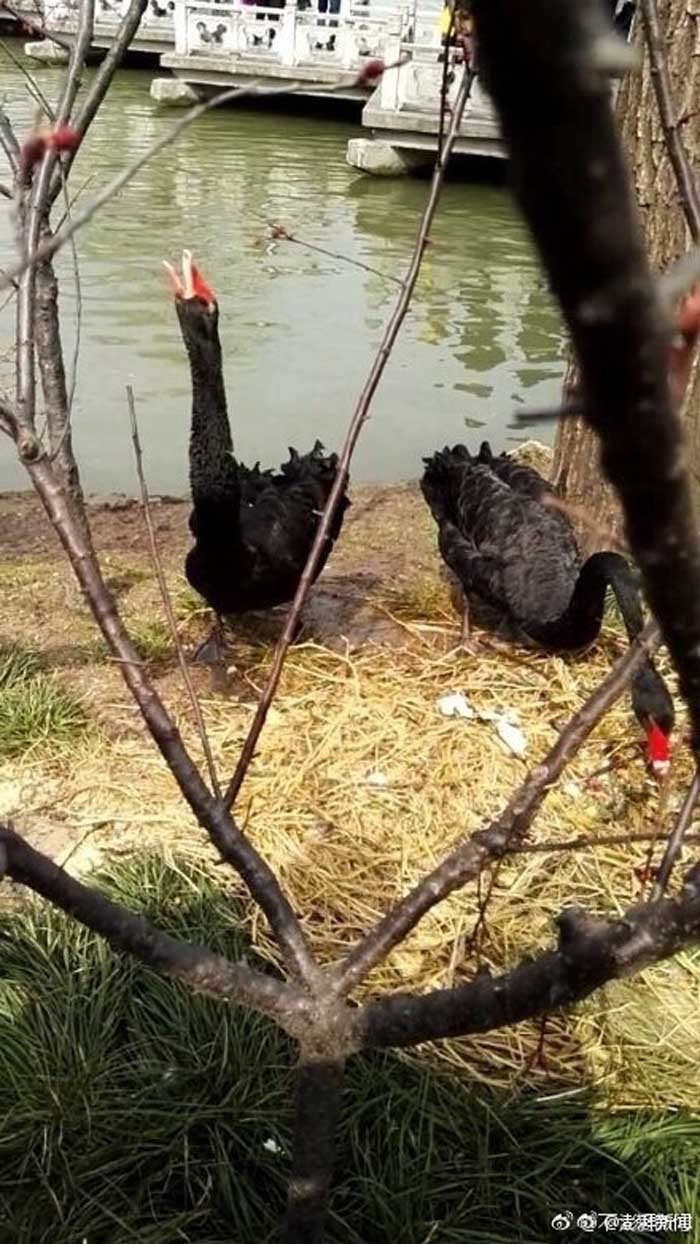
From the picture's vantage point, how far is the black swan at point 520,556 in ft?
11.8

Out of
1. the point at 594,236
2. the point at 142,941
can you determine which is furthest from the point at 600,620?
the point at 594,236

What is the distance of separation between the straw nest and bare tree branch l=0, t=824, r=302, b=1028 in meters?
0.69

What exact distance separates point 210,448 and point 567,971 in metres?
2.66

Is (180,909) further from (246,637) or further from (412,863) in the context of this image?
(246,637)

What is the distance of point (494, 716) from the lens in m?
3.60

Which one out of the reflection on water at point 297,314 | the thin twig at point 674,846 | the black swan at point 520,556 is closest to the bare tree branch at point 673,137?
the thin twig at point 674,846

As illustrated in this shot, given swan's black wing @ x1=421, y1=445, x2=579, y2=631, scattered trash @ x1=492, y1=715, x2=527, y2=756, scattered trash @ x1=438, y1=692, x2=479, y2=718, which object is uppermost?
swan's black wing @ x1=421, y1=445, x2=579, y2=631

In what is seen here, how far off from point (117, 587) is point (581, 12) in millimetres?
4139

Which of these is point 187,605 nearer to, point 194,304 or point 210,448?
point 210,448

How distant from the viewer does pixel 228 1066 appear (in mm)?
2252

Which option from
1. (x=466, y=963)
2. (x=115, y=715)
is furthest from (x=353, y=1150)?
(x=115, y=715)

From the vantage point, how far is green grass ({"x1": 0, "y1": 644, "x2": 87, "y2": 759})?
3.26 meters

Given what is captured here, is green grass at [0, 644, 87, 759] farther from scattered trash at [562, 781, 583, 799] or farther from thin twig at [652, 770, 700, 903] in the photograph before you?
thin twig at [652, 770, 700, 903]

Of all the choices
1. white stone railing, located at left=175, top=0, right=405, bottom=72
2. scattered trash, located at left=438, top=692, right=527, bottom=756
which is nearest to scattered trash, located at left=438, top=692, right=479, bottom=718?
scattered trash, located at left=438, top=692, right=527, bottom=756
